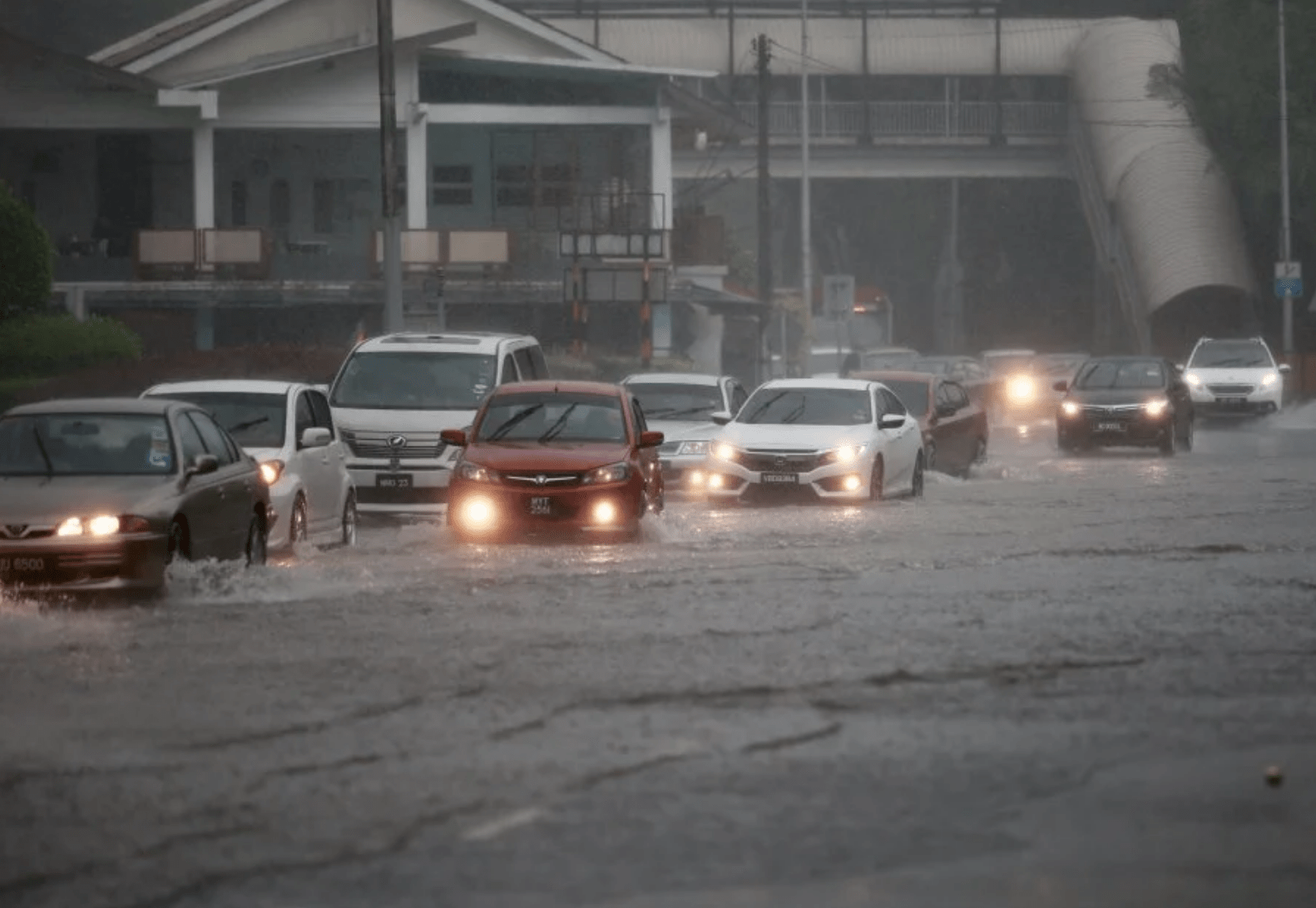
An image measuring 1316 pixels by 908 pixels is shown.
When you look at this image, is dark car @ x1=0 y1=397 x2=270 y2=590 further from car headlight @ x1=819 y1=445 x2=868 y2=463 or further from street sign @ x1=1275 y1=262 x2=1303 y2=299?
street sign @ x1=1275 y1=262 x2=1303 y2=299

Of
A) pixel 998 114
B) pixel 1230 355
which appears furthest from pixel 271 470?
pixel 998 114

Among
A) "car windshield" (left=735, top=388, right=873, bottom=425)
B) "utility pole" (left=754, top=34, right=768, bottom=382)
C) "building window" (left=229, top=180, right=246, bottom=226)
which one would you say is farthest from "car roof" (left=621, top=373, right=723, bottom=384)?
"utility pole" (left=754, top=34, right=768, bottom=382)

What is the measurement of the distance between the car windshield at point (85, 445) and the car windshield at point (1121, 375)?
27278mm

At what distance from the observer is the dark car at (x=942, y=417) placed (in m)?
36.1

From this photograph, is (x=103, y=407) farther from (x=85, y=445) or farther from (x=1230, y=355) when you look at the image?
(x=1230, y=355)

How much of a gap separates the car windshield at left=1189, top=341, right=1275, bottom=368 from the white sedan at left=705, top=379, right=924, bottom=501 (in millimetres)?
26595

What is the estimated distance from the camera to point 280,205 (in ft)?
190

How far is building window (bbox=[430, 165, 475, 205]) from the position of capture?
58.8 m

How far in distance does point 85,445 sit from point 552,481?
575 centimetres

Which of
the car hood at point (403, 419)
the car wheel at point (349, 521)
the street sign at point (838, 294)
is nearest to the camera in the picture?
the car wheel at point (349, 521)

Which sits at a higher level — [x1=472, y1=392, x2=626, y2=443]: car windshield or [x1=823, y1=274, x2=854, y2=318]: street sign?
[x1=823, y1=274, x2=854, y2=318]: street sign

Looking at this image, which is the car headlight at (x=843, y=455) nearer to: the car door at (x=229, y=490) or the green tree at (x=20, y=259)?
the car door at (x=229, y=490)

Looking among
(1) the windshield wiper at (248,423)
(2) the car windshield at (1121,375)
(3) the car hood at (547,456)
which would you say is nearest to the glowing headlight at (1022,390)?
(2) the car windshield at (1121,375)

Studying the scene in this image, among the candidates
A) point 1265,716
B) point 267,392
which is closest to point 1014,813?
point 1265,716
